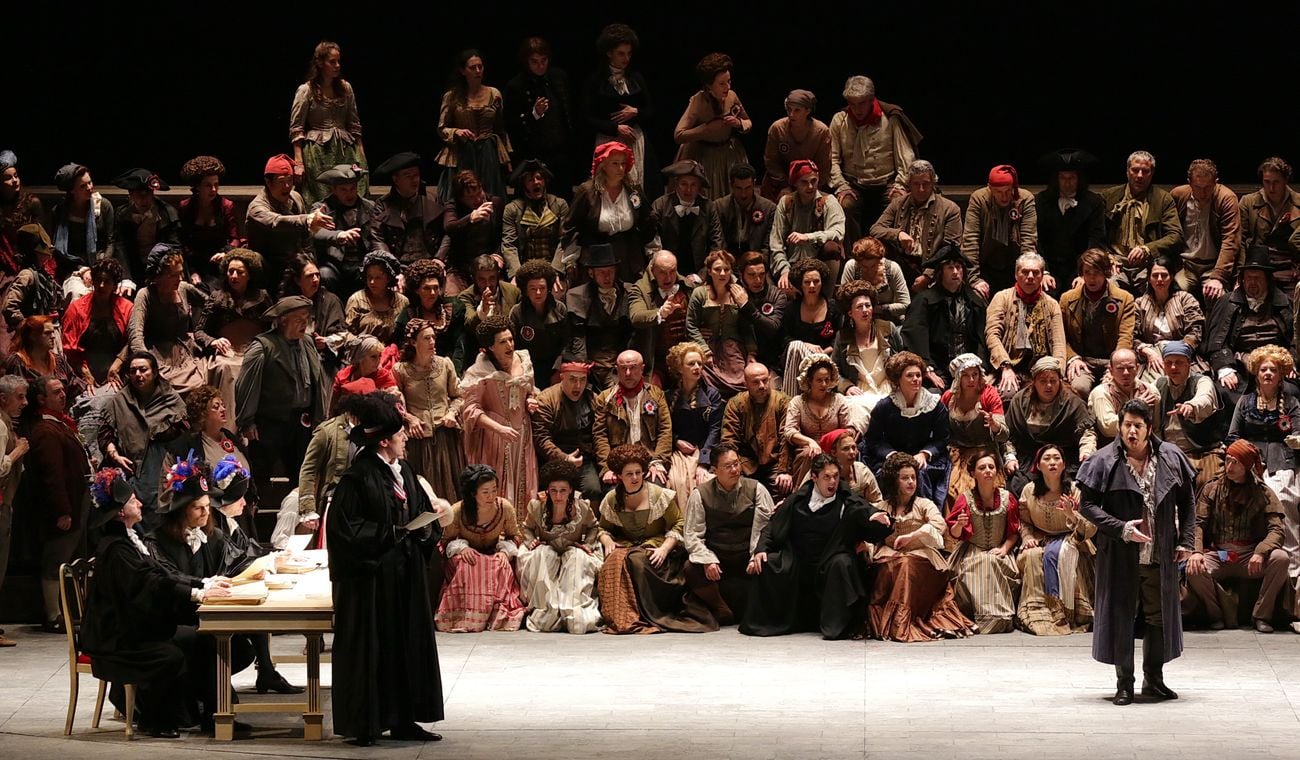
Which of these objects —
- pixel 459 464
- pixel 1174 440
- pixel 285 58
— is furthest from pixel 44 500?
pixel 1174 440

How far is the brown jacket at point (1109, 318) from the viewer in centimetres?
1223

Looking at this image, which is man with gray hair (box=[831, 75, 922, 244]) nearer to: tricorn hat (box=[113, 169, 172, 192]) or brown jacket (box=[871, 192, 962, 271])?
brown jacket (box=[871, 192, 962, 271])

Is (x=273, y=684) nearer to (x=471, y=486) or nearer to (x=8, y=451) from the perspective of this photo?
(x=471, y=486)

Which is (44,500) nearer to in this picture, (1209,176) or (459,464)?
(459,464)

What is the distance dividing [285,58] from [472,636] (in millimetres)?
5703

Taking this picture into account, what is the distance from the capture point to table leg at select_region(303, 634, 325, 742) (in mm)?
8367

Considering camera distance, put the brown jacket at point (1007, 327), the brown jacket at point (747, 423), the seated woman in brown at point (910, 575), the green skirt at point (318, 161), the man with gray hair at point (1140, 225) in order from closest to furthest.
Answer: the seated woman in brown at point (910, 575)
the brown jacket at point (747, 423)
the brown jacket at point (1007, 327)
the man with gray hair at point (1140, 225)
the green skirt at point (318, 161)

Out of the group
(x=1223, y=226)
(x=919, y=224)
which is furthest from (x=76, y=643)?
(x=1223, y=226)

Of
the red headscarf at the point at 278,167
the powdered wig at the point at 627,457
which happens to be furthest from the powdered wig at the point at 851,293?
the red headscarf at the point at 278,167

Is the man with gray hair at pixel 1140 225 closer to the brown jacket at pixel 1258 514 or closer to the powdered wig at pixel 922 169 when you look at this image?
the powdered wig at pixel 922 169

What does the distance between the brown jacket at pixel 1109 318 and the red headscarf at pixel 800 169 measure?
1.85 metres

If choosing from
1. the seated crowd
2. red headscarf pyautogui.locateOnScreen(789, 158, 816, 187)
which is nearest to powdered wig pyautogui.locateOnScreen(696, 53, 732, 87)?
the seated crowd

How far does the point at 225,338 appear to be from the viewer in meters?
12.0

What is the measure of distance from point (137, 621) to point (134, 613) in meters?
0.04
